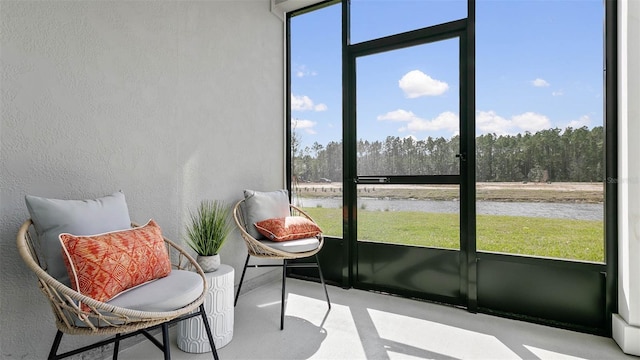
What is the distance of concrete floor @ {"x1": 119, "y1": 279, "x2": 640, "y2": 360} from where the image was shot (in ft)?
6.15

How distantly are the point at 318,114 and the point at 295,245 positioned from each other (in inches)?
55.4

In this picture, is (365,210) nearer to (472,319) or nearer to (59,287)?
(472,319)

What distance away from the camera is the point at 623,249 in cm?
199

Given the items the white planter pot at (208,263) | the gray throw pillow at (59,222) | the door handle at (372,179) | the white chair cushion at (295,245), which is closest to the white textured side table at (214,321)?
the white planter pot at (208,263)

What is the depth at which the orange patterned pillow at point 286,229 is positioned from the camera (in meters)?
2.42

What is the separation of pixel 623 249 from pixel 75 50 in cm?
329

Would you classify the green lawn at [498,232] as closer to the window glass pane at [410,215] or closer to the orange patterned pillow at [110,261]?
the window glass pane at [410,215]

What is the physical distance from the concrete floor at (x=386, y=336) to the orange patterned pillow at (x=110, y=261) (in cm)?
72

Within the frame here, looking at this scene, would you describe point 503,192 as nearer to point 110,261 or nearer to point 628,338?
point 628,338

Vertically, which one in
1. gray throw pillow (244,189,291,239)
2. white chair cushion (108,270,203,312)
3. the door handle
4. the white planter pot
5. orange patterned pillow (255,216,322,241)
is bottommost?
the white planter pot

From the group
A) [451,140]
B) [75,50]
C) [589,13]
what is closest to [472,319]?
[451,140]

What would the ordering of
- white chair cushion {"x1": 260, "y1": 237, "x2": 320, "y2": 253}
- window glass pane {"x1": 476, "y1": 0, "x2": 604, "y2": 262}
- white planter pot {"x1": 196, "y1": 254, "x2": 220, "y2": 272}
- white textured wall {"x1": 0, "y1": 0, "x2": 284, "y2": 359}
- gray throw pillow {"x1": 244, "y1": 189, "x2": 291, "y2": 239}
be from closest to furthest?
1. white textured wall {"x1": 0, "y1": 0, "x2": 284, "y2": 359}
2. white planter pot {"x1": 196, "y1": 254, "x2": 220, "y2": 272}
3. window glass pane {"x1": 476, "y1": 0, "x2": 604, "y2": 262}
4. white chair cushion {"x1": 260, "y1": 237, "x2": 320, "y2": 253}
5. gray throw pillow {"x1": 244, "y1": 189, "x2": 291, "y2": 239}

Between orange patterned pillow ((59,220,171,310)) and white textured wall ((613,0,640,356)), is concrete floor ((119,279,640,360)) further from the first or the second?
orange patterned pillow ((59,220,171,310))

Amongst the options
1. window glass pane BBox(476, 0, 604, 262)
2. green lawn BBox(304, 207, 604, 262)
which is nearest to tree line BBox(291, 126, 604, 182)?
window glass pane BBox(476, 0, 604, 262)
